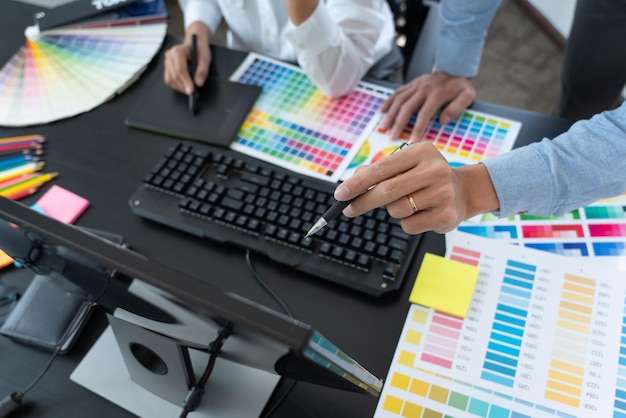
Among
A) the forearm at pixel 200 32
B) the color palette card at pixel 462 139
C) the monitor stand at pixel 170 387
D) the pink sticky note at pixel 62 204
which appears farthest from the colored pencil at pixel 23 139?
the color palette card at pixel 462 139

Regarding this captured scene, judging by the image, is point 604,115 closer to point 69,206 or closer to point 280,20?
point 280,20

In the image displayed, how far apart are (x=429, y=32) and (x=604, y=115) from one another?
0.55 metres

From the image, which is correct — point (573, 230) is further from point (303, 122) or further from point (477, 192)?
point (303, 122)

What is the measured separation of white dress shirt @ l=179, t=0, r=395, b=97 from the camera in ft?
3.64

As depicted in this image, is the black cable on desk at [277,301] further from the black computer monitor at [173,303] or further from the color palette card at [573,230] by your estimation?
the color palette card at [573,230]

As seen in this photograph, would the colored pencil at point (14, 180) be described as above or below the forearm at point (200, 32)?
below

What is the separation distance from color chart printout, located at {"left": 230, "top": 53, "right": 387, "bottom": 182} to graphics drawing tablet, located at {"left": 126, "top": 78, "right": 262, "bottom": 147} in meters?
0.02

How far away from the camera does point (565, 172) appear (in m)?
0.83

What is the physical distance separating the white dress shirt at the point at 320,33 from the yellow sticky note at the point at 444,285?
437 mm

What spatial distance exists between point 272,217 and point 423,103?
0.40 m

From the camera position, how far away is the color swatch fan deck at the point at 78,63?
1.18 metres

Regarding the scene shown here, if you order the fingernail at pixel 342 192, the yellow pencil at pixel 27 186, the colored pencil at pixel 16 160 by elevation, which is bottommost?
the yellow pencil at pixel 27 186

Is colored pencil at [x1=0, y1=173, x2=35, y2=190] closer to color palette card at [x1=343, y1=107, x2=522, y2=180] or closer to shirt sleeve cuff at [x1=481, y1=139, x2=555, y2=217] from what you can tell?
color palette card at [x1=343, y1=107, x2=522, y2=180]

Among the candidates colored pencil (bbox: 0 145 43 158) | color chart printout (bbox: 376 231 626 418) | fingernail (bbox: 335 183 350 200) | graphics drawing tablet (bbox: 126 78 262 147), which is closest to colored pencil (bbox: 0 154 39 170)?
colored pencil (bbox: 0 145 43 158)
